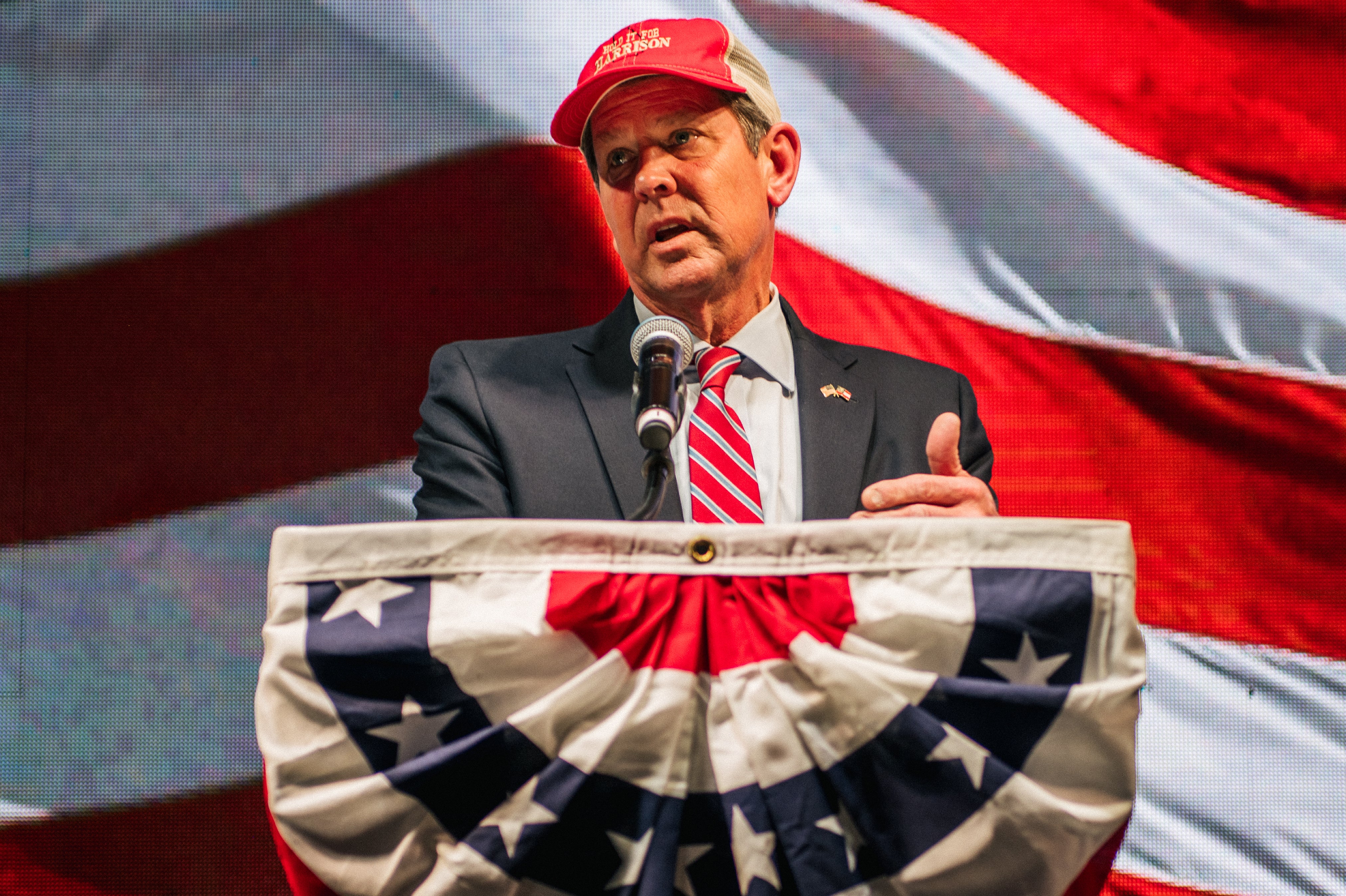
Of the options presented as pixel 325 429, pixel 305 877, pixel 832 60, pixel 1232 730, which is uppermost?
pixel 832 60

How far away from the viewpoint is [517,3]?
208cm

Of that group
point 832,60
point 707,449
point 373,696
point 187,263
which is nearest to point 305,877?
point 373,696

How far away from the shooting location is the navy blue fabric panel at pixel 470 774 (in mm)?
799

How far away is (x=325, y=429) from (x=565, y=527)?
1.30m

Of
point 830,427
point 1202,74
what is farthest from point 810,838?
point 1202,74

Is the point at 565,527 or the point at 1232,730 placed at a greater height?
the point at 565,527

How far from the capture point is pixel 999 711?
815 mm

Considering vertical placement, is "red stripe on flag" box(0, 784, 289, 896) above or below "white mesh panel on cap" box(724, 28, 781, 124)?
below

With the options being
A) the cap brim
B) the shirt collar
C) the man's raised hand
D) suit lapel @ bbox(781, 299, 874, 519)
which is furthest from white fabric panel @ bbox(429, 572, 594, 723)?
the cap brim

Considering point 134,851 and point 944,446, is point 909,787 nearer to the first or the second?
point 944,446

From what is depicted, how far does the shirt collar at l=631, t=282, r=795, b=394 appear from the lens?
1.63m

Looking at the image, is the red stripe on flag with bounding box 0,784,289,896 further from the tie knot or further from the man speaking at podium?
the tie knot

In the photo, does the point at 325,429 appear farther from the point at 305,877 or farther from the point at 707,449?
the point at 305,877

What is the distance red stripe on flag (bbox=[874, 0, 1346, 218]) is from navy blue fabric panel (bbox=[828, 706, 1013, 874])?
1.74m
